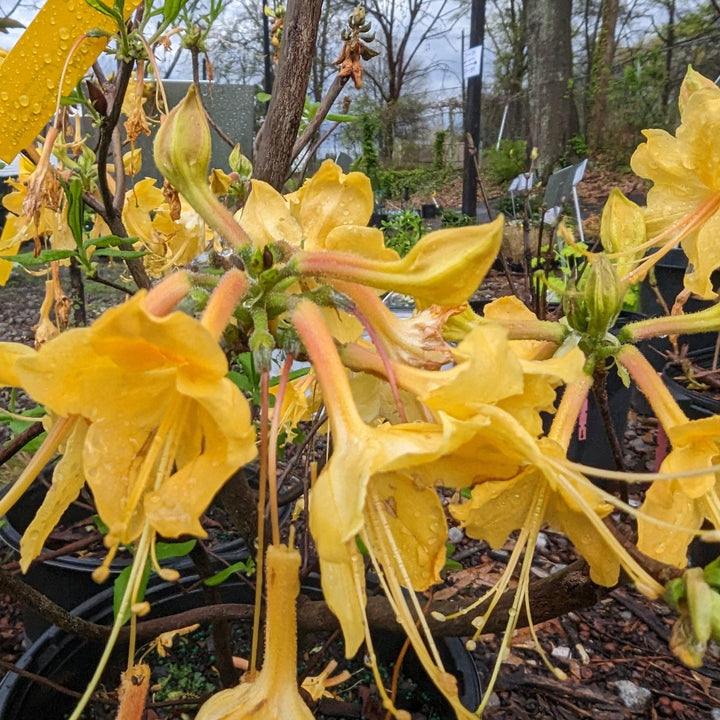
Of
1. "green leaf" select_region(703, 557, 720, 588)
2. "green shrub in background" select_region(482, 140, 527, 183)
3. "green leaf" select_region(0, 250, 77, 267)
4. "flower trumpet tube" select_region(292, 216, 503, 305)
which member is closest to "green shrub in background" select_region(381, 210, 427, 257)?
"green leaf" select_region(0, 250, 77, 267)

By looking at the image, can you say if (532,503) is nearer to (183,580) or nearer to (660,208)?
(660,208)

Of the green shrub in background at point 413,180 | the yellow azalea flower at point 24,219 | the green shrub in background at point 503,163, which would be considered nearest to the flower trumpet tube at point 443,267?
the yellow azalea flower at point 24,219

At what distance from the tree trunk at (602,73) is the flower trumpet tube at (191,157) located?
505 inches

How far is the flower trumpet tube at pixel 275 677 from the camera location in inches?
22.0

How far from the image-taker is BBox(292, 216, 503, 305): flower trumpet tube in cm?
50

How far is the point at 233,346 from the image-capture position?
648mm

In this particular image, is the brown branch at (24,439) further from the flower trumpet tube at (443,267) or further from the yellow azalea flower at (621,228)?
the yellow azalea flower at (621,228)

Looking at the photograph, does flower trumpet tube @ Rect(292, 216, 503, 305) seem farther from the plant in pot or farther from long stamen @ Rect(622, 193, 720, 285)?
long stamen @ Rect(622, 193, 720, 285)

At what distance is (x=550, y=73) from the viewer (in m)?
8.90

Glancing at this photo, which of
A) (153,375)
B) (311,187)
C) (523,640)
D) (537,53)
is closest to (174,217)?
(311,187)

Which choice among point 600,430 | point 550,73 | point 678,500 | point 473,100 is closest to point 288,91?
point 678,500

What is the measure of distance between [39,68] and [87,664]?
1.49 metres

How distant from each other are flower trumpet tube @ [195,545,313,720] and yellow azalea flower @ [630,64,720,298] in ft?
2.17

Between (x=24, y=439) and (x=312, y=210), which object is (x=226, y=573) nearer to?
(x=24, y=439)
